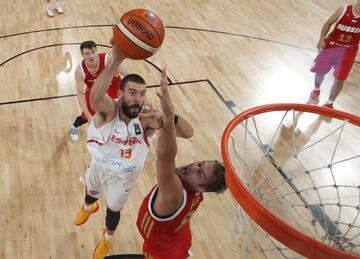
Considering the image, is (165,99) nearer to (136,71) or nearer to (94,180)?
(94,180)

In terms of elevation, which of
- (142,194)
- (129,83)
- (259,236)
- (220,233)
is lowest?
(142,194)

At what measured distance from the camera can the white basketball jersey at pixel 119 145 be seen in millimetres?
2862

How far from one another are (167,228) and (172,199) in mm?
325

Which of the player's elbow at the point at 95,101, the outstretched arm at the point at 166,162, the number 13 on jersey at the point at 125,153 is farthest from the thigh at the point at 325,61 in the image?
the outstretched arm at the point at 166,162

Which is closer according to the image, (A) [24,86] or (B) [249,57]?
(A) [24,86]

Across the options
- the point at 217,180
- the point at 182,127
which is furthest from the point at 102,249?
the point at 217,180

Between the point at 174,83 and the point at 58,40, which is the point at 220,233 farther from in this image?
the point at 58,40

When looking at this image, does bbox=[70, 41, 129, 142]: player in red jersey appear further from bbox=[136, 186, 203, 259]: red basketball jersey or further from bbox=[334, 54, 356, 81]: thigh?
bbox=[334, 54, 356, 81]: thigh

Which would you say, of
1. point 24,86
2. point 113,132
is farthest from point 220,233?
point 24,86

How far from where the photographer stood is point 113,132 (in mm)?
2865

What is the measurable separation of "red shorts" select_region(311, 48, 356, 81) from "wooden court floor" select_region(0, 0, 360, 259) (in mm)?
591

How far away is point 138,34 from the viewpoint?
99.9 inches

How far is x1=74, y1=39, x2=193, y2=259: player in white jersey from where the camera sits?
2.78 m

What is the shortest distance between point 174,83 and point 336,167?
2.64m
